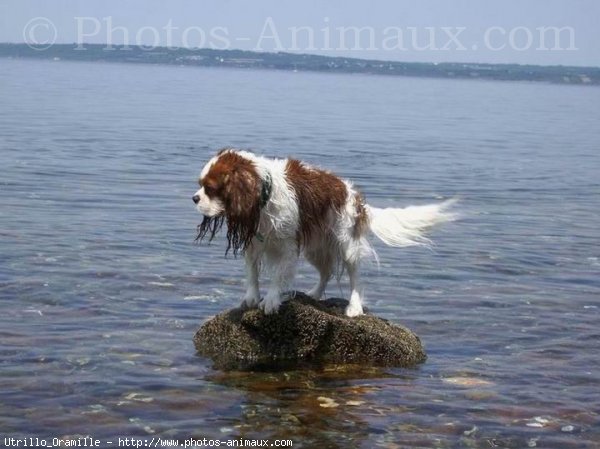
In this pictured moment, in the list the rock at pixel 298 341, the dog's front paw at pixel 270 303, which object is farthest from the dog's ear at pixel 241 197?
the rock at pixel 298 341

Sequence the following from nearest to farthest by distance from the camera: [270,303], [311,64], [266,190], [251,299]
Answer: [266,190]
[270,303]
[251,299]
[311,64]

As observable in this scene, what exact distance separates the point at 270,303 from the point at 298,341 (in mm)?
463

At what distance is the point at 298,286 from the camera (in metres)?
12.5

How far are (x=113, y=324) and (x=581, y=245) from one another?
8215 millimetres

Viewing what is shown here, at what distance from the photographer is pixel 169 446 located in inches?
295

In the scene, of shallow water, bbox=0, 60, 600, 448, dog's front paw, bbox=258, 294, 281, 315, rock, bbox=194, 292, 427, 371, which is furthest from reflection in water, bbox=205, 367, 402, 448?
dog's front paw, bbox=258, 294, 281, 315

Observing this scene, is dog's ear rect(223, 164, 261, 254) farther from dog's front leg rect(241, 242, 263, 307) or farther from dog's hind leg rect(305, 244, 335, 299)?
dog's hind leg rect(305, 244, 335, 299)

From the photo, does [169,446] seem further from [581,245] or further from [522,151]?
[522,151]

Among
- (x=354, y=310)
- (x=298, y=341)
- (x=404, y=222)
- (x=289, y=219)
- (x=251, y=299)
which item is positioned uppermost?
(x=289, y=219)

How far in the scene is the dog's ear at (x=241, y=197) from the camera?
8.41 meters

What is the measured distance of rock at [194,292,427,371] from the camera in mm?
9359

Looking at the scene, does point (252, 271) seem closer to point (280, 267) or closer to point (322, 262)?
point (280, 267)

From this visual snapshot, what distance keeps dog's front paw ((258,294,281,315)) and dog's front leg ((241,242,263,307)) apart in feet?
0.75

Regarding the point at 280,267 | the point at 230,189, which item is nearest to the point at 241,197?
the point at 230,189
